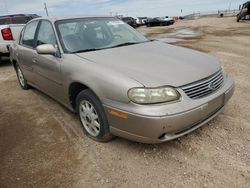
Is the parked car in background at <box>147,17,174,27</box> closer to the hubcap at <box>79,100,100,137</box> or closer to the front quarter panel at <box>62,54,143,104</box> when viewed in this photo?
the front quarter panel at <box>62,54,143,104</box>

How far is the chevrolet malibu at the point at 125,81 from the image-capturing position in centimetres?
224

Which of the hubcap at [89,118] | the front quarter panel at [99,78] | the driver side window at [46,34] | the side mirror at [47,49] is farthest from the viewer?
the driver side window at [46,34]

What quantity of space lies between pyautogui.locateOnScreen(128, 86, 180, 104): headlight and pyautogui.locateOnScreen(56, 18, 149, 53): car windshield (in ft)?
3.90

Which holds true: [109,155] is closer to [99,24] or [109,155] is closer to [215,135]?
[215,135]

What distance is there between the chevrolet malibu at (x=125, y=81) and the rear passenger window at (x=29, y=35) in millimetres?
285

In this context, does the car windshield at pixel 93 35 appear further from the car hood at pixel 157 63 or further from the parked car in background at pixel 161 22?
the parked car in background at pixel 161 22

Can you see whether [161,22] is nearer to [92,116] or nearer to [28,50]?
[28,50]

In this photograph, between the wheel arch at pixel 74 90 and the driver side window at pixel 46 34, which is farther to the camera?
the driver side window at pixel 46 34

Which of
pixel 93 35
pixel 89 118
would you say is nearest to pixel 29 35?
pixel 93 35

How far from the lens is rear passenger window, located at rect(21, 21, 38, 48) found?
4074mm

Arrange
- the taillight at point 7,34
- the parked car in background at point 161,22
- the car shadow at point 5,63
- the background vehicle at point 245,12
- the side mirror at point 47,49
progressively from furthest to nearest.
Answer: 1. the parked car in background at point 161,22
2. the background vehicle at point 245,12
3. the car shadow at point 5,63
4. the taillight at point 7,34
5. the side mirror at point 47,49

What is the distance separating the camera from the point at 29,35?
4266mm

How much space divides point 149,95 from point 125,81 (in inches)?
11.2

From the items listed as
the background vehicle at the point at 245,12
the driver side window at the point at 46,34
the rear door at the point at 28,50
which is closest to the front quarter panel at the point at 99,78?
the driver side window at the point at 46,34
